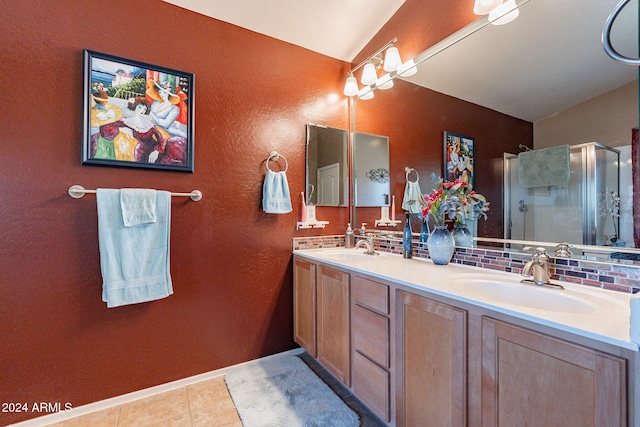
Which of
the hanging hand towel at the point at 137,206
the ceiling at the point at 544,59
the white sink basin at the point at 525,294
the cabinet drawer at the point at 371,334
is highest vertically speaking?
the ceiling at the point at 544,59

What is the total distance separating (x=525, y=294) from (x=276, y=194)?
145 cm

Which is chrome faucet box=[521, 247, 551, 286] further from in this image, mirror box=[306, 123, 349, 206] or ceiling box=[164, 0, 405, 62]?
ceiling box=[164, 0, 405, 62]

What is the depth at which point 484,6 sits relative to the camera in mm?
1407

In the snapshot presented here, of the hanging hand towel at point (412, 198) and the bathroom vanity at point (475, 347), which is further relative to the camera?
the hanging hand towel at point (412, 198)

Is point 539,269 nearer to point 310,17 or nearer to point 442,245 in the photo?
point 442,245

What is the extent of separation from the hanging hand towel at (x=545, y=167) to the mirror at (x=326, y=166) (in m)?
1.27

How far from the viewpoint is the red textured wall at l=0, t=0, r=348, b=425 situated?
1381 mm

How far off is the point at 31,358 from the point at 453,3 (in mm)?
2898

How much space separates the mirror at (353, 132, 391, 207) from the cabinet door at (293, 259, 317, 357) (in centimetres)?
75

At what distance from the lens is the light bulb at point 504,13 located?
1.33m

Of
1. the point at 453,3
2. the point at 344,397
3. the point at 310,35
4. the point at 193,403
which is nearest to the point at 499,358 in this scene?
the point at 344,397

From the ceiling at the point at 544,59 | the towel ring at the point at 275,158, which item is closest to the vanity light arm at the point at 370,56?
the ceiling at the point at 544,59

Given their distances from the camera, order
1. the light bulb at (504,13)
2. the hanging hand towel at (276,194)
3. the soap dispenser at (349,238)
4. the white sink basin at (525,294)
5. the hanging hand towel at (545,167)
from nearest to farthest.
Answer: the white sink basin at (525,294)
the hanging hand towel at (545,167)
the light bulb at (504,13)
the hanging hand towel at (276,194)
the soap dispenser at (349,238)

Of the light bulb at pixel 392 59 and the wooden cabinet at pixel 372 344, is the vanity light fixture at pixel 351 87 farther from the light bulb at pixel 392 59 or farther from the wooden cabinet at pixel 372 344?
the wooden cabinet at pixel 372 344
